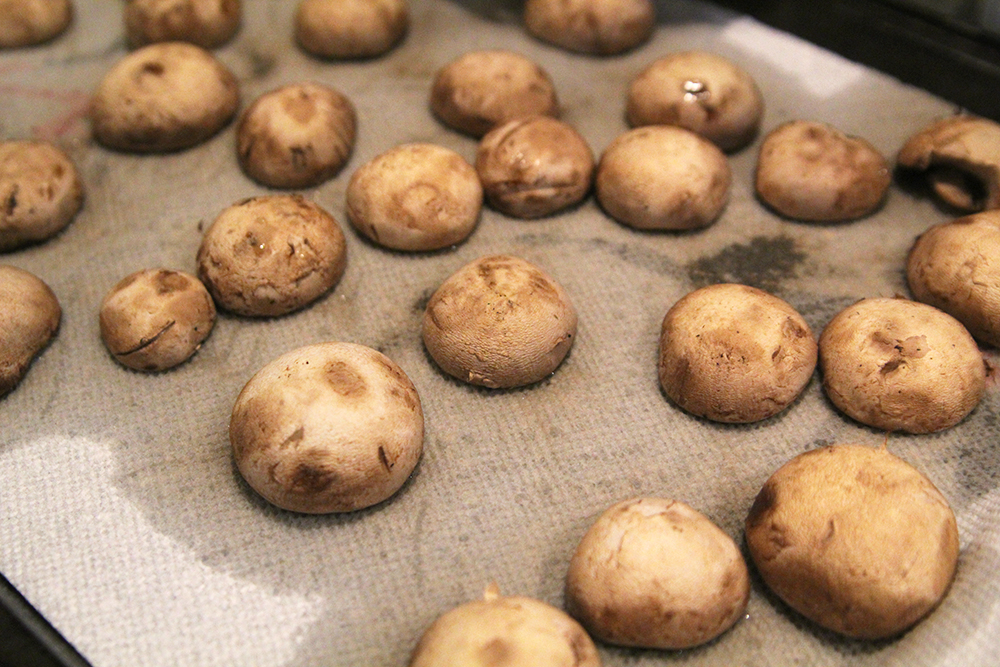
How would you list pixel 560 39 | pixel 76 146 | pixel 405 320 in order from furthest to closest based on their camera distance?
pixel 560 39 → pixel 76 146 → pixel 405 320

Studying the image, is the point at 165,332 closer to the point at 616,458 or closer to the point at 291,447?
the point at 291,447

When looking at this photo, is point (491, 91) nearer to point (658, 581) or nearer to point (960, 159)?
point (960, 159)

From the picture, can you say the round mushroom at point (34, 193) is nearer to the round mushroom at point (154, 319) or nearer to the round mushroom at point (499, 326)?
the round mushroom at point (154, 319)

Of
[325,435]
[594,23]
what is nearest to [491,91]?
[594,23]

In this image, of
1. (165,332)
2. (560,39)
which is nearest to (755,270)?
(560,39)

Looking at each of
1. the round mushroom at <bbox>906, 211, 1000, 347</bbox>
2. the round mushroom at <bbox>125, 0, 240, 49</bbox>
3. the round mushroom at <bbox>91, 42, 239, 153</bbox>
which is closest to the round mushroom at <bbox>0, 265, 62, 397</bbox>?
the round mushroom at <bbox>91, 42, 239, 153</bbox>

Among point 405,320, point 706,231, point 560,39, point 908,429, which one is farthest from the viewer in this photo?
point 560,39
